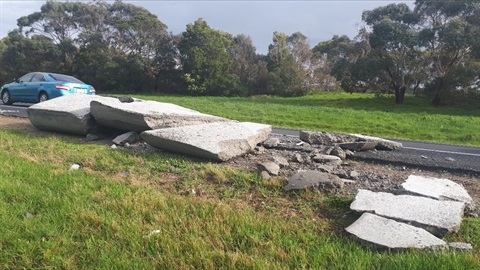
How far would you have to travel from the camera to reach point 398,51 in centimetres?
2988

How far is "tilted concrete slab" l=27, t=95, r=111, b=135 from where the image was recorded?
854 centimetres

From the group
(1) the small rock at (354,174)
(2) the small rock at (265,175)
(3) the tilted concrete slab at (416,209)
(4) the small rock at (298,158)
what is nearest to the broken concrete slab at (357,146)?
(4) the small rock at (298,158)

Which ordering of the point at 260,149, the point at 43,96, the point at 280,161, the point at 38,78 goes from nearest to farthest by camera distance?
the point at 280,161 → the point at 260,149 → the point at 43,96 → the point at 38,78

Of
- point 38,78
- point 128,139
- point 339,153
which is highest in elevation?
point 38,78

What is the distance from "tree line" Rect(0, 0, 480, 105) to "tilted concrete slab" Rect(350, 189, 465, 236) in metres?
26.5

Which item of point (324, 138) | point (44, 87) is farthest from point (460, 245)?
point (44, 87)

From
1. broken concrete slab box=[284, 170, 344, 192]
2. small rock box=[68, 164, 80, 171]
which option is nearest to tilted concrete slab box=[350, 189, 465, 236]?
broken concrete slab box=[284, 170, 344, 192]

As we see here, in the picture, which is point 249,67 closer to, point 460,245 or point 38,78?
point 38,78

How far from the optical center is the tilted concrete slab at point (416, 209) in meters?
3.66

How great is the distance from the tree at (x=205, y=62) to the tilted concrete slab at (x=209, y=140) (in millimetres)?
34304

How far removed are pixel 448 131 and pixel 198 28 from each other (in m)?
32.9

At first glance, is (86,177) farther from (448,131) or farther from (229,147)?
(448,131)

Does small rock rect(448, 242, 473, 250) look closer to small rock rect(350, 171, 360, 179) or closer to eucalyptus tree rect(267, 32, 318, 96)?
small rock rect(350, 171, 360, 179)

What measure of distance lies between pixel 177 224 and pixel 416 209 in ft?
7.96
